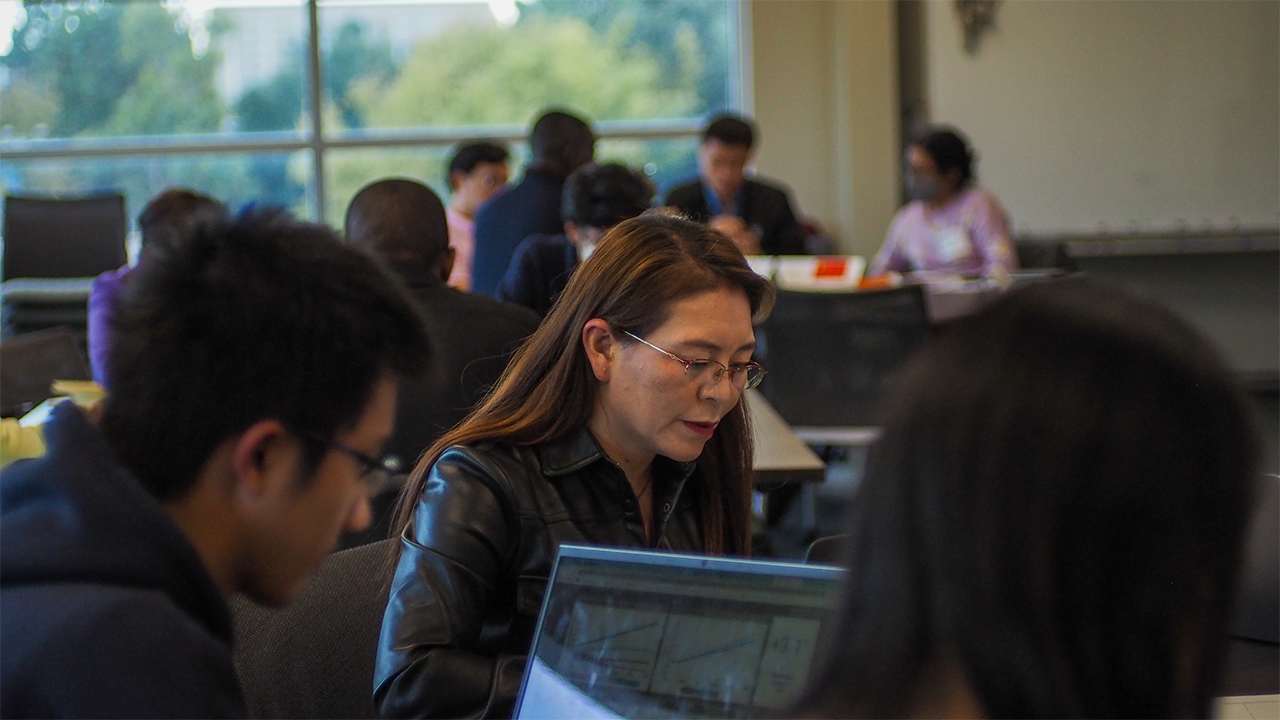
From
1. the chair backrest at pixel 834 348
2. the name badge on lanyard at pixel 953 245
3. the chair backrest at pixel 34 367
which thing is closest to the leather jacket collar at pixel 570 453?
the chair backrest at pixel 34 367

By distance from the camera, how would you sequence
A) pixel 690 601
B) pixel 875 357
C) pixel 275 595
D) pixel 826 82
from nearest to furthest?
pixel 275 595
pixel 690 601
pixel 875 357
pixel 826 82


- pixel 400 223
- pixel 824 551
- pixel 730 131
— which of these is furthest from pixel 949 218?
pixel 824 551

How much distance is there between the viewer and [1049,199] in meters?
7.09

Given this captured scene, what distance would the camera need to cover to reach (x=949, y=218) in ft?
18.6

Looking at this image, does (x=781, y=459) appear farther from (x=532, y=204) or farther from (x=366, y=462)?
(x=532, y=204)

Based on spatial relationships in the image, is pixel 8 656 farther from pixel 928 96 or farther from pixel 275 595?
pixel 928 96

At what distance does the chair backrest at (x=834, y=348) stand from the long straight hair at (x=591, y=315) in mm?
2242

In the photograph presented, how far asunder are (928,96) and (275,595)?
267 inches

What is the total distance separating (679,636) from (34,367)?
255 centimetres

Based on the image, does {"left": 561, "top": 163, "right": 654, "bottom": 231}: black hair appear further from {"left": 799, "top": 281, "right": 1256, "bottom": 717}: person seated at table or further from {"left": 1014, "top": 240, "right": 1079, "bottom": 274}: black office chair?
{"left": 799, "top": 281, "right": 1256, "bottom": 717}: person seated at table

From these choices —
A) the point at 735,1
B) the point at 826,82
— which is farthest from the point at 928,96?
the point at 735,1

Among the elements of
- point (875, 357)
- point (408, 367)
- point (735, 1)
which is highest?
point (735, 1)

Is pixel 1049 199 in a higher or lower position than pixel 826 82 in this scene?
lower

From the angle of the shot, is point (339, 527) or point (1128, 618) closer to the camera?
point (1128, 618)
